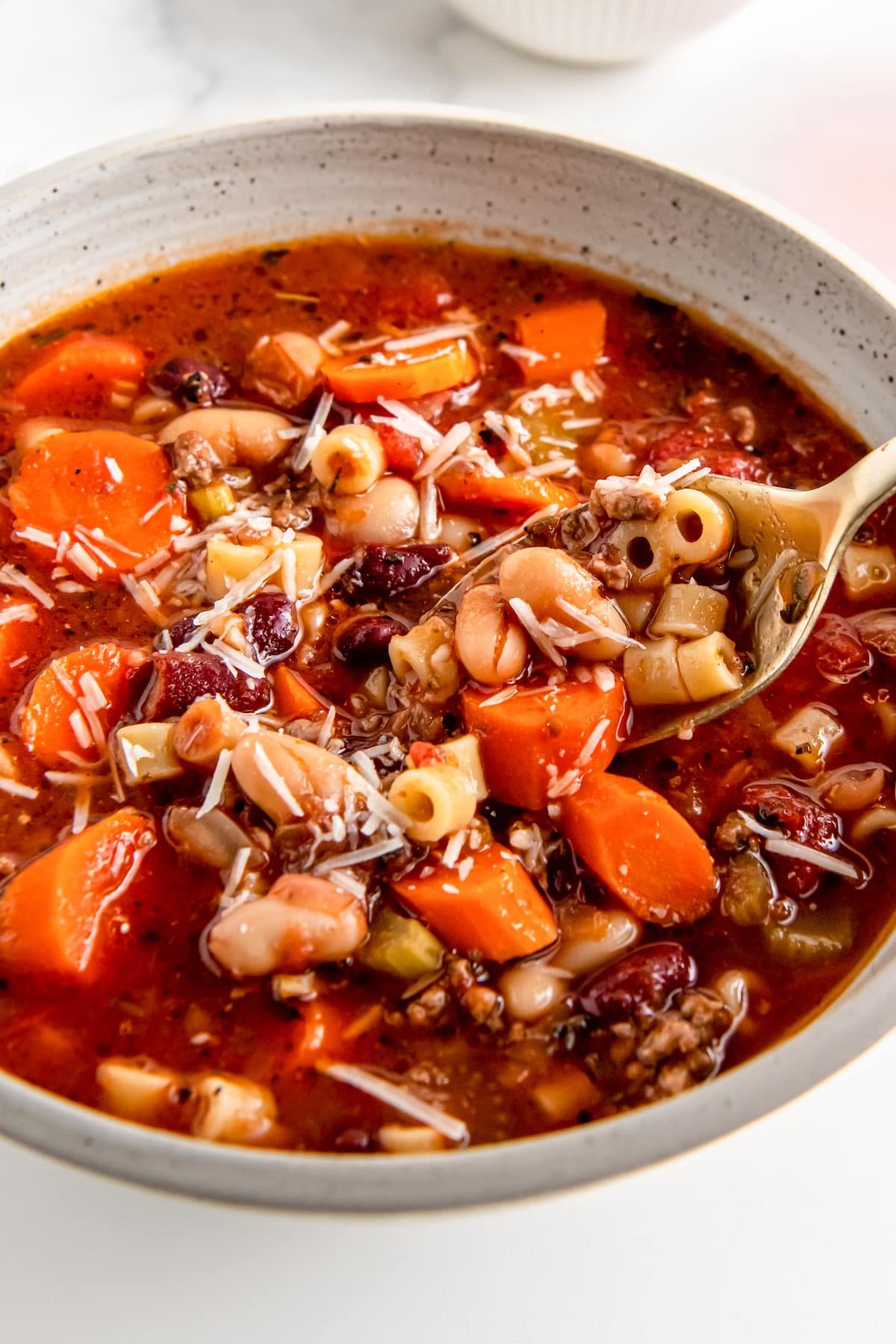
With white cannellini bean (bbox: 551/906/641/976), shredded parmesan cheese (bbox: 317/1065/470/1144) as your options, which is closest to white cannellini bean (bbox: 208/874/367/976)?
shredded parmesan cheese (bbox: 317/1065/470/1144)

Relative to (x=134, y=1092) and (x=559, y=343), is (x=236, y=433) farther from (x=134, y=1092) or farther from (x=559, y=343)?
(x=134, y=1092)

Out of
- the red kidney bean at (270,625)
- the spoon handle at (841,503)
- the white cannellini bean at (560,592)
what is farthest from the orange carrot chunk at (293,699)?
the spoon handle at (841,503)

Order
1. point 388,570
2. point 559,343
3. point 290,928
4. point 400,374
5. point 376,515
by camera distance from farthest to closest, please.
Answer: point 559,343 → point 400,374 → point 376,515 → point 388,570 → point 290,928

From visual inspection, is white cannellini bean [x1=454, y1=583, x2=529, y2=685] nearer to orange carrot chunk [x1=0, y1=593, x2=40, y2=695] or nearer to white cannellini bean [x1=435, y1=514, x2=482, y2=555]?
white cannellini bean [x1=435, y1=514, x2=482, y2=555]

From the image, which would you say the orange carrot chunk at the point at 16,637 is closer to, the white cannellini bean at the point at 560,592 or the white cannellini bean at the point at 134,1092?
the white cannellini bean at the point at 134,1092

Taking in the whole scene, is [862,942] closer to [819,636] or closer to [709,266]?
[819,636]

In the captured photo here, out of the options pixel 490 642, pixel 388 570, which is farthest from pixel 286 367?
pixel 490 642

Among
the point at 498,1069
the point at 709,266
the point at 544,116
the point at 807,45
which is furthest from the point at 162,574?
the point at 807,45
